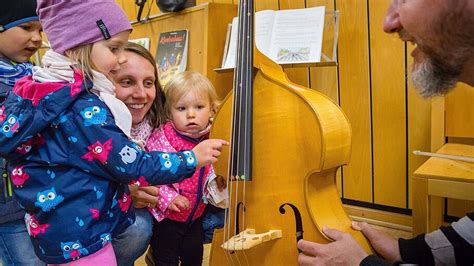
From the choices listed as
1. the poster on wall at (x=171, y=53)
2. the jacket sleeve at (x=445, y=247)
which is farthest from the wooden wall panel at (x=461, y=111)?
the poster on wall at (x=171, y=53)

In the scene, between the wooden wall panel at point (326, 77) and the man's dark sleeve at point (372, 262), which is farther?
the wooden wall panel at point (326, 77)

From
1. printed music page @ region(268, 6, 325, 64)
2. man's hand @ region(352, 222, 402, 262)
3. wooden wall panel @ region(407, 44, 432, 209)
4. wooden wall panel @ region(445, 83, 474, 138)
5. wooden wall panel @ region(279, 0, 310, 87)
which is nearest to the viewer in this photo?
man's hand @ region(352, 222, 402, 262)

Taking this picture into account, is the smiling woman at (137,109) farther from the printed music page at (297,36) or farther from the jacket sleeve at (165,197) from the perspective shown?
the printed music page at (297,36)

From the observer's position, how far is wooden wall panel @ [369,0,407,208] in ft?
7.90

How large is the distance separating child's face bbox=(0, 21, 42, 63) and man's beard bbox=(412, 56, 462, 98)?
1147mm

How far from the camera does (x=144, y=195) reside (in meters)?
1.46

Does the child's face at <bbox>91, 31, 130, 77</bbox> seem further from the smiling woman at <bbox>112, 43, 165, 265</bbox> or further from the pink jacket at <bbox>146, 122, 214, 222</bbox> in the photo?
the pink jacket at <bbox>146, 122, 214, 222</bbox>

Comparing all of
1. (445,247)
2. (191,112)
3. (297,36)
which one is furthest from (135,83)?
(297,36)

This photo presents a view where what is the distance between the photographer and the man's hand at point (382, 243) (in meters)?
1.20

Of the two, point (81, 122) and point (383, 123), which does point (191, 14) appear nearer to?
point (383, 123)

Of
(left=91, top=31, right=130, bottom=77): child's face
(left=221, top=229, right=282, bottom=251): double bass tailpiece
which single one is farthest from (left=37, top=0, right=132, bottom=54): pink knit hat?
(left=221, top=229, right=282, bottom=251): double bass tailpiece

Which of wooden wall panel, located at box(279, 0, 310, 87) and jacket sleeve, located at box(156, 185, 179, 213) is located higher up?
wooden wall panel, located at box(279, 0, 310, 87)

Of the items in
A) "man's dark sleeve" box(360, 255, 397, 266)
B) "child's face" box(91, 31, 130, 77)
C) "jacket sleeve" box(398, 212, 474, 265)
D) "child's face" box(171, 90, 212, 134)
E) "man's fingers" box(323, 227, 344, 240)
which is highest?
"child's face" box(91, 31, 130, 77)

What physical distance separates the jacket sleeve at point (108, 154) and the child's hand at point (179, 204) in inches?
12.3
